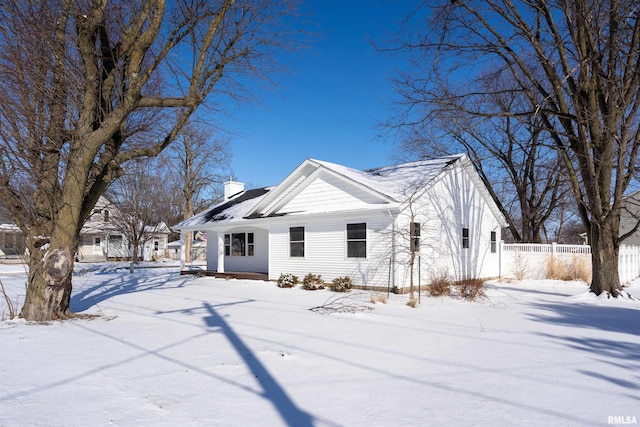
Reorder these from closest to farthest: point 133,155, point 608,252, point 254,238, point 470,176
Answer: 1. point 133,155
2. point 608,252
3. point 470,176
4. point 254,238

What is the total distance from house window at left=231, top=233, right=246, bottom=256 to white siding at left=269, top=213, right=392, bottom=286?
4.45 meters

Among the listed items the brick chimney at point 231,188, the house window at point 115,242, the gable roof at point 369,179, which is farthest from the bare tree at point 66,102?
the house window at point 115,242

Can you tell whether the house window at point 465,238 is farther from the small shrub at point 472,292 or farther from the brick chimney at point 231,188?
the brick chimney at point 231,188

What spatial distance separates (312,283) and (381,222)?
327 centimetres

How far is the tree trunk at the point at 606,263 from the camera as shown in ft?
40.9

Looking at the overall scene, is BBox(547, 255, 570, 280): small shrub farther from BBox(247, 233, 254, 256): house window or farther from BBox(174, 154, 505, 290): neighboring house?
BBox(247, 233, 254, 256): house window

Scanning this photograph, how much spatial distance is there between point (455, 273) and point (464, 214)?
257cm

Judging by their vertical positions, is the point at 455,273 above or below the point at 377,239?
below

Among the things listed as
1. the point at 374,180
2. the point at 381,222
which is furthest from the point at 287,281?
the point at 374,180

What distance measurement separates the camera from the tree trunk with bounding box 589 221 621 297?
1245 cm

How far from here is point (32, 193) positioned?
989 centimetres

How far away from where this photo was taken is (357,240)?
15.3 m

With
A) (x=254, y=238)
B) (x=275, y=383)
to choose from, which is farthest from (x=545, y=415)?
(x=254, y=238)

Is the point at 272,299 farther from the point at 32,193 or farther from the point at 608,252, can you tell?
the point at 608,252
